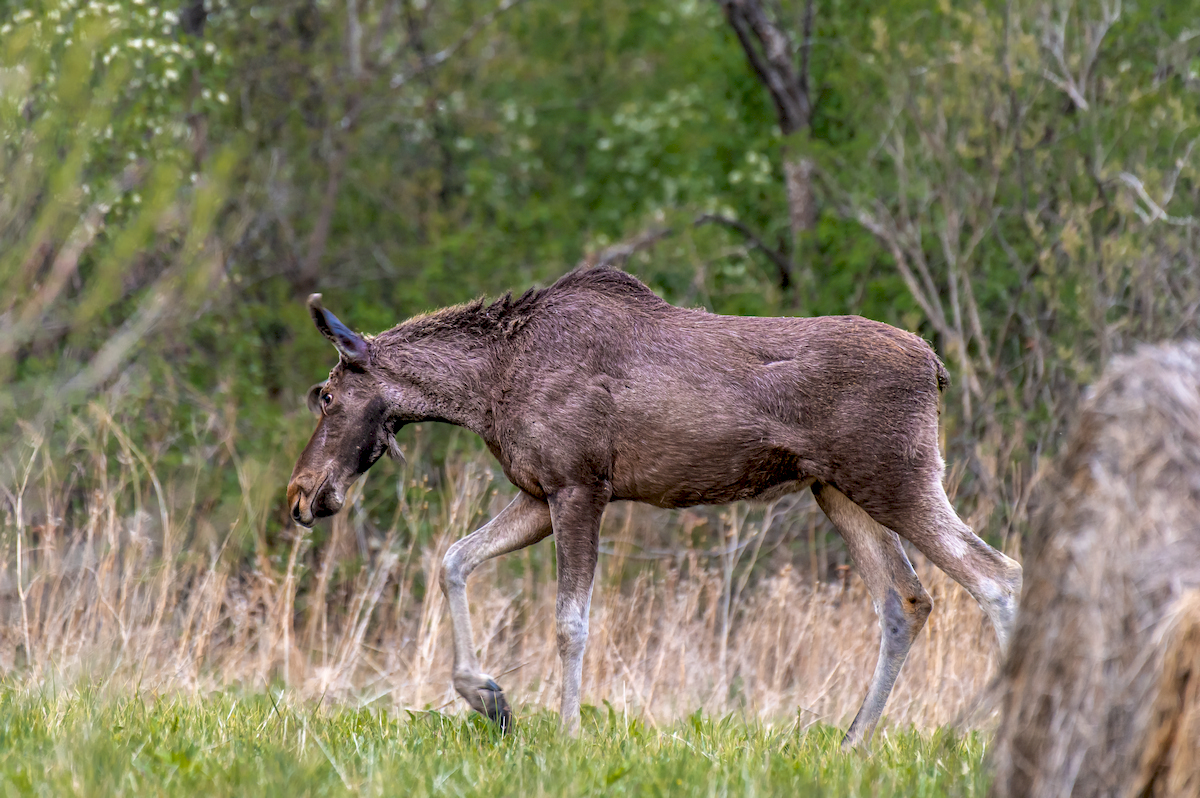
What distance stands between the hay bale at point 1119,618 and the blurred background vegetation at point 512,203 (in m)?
5.23

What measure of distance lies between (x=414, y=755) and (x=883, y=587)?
2.68 meters

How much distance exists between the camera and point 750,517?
41.8 ft

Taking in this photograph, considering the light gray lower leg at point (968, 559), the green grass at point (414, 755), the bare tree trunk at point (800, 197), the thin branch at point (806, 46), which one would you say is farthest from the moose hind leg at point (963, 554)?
the thin branch at point (806, 46)

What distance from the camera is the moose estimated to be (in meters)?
6.04

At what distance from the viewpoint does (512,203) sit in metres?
21.3

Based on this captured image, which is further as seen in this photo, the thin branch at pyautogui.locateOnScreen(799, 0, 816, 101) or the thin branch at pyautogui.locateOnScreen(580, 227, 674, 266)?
the thin branch at pyautogui.locateOnScreen(799, 0, 816, 101)

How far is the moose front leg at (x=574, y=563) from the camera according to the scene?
6.19 m

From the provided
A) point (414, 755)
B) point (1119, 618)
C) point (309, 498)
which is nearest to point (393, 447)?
point (309, 498)

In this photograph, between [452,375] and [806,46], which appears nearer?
[452,375]

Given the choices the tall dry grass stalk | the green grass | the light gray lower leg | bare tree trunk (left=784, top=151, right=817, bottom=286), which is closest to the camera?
the green grass

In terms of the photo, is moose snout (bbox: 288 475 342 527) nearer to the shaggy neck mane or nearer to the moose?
the moose

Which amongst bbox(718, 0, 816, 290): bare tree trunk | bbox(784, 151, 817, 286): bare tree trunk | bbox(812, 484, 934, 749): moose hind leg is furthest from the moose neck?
bbox(784, 151, 817, 286): bare tree trunk

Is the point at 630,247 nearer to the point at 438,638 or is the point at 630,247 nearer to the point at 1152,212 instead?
the point at 1152,212

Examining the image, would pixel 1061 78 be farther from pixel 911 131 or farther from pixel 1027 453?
pixel 1027 453
